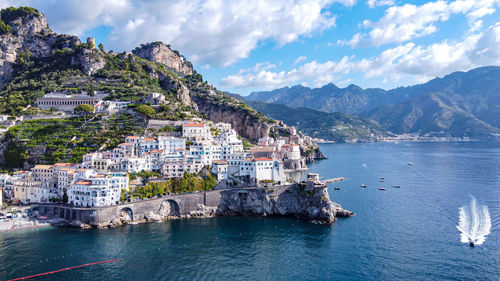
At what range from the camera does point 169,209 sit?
53.9m

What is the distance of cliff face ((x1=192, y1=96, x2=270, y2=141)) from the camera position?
4946 inches

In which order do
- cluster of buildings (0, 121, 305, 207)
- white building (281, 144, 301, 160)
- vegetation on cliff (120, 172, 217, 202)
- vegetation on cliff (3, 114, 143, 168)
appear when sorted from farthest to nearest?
white building (281, 144, 301, 160)
vegetation on cliff (3, 114, 143, 168)
vegetation on cliff (120, 172, 217, 202)
cluster of buildings (0, 121, 305, 207)

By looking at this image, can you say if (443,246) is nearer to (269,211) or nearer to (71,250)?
(269,211)

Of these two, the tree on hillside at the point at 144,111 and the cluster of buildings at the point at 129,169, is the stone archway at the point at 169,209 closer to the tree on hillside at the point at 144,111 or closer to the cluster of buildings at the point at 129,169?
the cluster of buildings at the point at 129,169

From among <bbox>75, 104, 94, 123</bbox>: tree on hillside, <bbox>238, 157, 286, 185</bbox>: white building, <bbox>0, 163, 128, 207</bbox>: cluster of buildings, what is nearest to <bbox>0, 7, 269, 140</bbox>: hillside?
<bbox>75, 104, 94, 123</bbox>: tree on hillside

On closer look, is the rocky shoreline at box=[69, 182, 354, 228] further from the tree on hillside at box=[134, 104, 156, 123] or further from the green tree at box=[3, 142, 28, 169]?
the green tree at box=[3, 142, 28, 169]

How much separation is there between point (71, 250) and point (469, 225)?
182ft

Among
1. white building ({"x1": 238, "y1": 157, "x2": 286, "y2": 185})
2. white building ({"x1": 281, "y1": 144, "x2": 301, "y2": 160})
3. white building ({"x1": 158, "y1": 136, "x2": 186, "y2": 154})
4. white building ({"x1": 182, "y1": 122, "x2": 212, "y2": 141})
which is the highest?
white building ({"x1": 182, "y1": 122, "x2": 212, "y2": 141})

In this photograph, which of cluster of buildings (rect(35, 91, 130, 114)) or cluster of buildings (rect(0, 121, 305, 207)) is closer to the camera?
cluster of buildings (rect(0, 121, 305, 207))

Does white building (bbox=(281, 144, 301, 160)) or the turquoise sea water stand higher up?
white building (bbox=(281, 144, 301, 160))

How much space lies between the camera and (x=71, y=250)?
132 feet

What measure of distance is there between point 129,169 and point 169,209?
11061 millimetres

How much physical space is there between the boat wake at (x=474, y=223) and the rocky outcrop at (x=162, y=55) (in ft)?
459

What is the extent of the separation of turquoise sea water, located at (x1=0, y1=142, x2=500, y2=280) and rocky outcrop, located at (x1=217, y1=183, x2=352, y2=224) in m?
2.02
